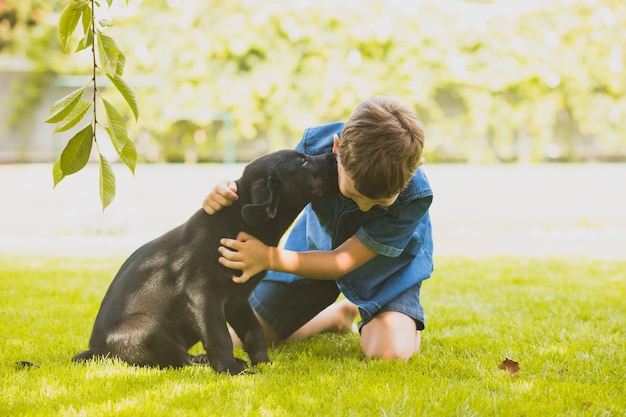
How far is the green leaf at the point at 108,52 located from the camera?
1926mm

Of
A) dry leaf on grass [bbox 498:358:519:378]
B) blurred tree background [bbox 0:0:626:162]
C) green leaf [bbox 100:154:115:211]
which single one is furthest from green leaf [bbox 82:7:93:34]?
blurred tree background [bbox 0:0:626:162]

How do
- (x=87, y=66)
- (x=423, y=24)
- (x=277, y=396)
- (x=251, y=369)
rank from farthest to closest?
1. (x=87, y=66)
2. (x=423, y=24)
3. (x=251, y=369)
4. (x=277, y=396)

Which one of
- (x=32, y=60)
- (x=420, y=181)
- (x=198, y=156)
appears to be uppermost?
(x=32, y=60)

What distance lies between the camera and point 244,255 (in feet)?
9.45

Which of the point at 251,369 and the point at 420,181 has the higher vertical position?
the point at 420,181

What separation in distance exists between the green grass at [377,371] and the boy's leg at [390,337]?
7 centimetres

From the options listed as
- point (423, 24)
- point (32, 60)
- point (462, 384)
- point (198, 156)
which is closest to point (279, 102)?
point (198, 156)

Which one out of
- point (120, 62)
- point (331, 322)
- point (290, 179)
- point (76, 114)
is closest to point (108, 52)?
point (120, 62)

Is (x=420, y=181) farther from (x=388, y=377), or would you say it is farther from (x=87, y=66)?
(x=87, y=66)

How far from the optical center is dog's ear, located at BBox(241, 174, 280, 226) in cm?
283

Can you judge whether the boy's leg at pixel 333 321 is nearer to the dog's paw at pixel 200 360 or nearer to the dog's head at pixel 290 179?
the dog's paw at pixel 200 360

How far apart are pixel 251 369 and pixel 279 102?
35.8ft

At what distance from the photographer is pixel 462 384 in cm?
269

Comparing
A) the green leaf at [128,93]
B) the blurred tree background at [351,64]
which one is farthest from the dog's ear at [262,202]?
the blurred tree background at [351,64]
